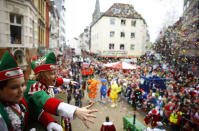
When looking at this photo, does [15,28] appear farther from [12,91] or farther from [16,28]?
[12,91]

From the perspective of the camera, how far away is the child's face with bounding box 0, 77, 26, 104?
1398mm

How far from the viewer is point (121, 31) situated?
1132 inches

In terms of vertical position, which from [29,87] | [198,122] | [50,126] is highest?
[29,87]

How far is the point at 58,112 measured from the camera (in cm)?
153

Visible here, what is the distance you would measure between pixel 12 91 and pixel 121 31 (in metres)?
29.0

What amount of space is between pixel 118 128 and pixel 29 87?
629 cm

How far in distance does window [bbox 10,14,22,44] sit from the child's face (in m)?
7.99

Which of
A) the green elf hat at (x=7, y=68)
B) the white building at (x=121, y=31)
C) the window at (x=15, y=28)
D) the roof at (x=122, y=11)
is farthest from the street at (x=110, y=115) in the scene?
the roof at (x=122, y=11)

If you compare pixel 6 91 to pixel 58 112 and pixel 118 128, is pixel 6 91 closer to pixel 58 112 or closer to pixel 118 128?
pixel 58 112

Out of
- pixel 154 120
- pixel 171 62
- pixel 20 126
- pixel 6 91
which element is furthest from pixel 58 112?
pixel 171 62

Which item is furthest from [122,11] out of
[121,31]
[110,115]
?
[110,115]

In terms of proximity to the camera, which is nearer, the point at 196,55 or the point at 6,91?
the point at 6,91

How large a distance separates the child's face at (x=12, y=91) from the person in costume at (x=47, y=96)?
0.32 meters

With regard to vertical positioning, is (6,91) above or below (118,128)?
above
